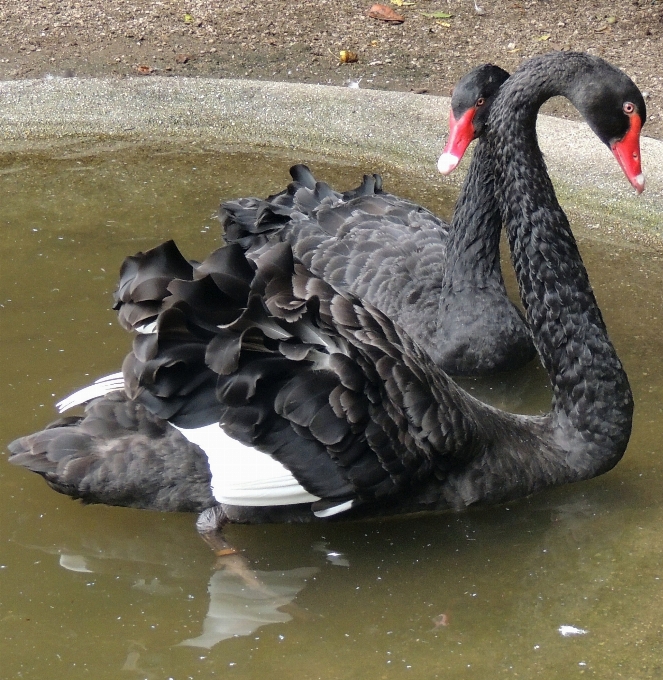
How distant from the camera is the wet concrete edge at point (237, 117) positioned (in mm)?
4516

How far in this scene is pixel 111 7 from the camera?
5.90 metres

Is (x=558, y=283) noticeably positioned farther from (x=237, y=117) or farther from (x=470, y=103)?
(x=237, y=117)

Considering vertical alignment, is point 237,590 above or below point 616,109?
below

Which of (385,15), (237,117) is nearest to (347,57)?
(385,15)

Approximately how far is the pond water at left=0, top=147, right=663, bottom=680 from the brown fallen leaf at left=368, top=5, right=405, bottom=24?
10.1 feet

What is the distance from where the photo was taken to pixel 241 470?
8.05 feet

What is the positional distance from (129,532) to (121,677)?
1.62 feet

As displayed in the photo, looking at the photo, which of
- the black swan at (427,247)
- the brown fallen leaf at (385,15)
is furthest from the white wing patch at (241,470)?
the brown fallen leaf at (385,15)

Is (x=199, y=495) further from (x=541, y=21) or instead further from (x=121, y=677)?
(x=541, y=21)

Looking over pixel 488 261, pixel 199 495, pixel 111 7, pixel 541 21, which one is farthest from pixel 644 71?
pixel 199 495

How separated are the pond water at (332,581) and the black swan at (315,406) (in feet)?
0.33

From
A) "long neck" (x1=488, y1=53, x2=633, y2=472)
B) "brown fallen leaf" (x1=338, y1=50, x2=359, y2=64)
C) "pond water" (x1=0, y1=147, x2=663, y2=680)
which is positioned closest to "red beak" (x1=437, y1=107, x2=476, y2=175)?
"long neck" (x1=488, y1=53, x2=633, y2=472)

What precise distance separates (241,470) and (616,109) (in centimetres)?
130

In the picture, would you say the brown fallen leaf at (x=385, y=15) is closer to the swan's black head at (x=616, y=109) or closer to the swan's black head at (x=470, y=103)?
the swan's black head at (x=470, y=103)
